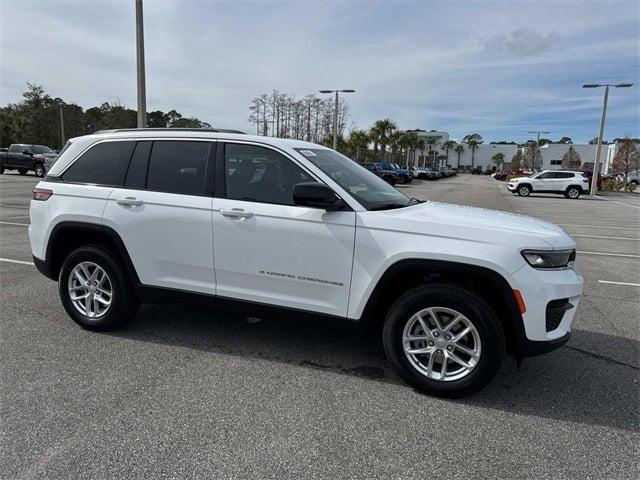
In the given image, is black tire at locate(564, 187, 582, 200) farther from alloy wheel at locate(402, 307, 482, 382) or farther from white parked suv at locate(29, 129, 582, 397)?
alloy wheel at locate(402, 307, 482, 382)

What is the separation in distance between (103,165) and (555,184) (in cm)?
2957

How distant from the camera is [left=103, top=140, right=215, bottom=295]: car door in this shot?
381 centimetres

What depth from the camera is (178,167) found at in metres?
4.00

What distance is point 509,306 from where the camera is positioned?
3.09 m

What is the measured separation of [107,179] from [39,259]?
111cm

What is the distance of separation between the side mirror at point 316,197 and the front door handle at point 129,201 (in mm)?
1496

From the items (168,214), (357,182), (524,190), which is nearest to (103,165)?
(168,214)

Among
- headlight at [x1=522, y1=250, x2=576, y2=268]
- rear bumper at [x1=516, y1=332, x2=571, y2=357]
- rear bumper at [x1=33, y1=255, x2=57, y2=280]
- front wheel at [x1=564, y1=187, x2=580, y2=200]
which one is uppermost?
headlight at [x1=522, y1=250, x2=576, y2=268]

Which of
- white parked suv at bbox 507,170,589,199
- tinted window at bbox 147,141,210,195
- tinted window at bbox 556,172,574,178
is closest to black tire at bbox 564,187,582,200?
white parked suv at bbox 507,170,589,199

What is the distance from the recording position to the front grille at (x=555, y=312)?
122 inches

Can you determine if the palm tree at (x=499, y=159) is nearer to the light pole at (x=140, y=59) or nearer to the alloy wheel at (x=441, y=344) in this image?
the light pole at (x=140, y=59)

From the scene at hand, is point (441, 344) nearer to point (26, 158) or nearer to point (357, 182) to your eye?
point (357, 182)

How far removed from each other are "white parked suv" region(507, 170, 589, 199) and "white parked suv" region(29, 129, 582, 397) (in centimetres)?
2792

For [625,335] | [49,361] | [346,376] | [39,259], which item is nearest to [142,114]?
[39,259]
